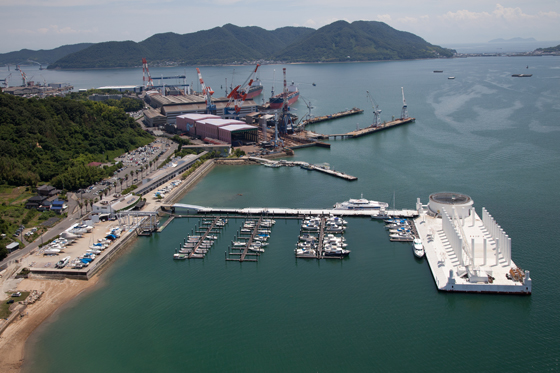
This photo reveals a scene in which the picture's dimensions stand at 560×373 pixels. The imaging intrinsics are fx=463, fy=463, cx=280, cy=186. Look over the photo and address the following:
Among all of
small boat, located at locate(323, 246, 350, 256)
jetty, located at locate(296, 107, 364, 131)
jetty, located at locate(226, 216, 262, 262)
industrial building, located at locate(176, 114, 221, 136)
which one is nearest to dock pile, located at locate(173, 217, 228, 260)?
jetty, located at locate(226, 216, 262, 262)

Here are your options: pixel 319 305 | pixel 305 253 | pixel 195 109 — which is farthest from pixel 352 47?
pixel 319 305

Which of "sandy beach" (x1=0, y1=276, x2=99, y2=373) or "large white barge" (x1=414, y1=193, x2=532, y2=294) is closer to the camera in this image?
"sandy beach" (x1=0, y1=276, x2=99, y2=373)

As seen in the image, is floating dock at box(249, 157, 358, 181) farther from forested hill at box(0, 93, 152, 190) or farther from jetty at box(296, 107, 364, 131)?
forested hill at box(0, 93, 152, 190)

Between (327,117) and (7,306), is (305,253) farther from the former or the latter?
(327,117)

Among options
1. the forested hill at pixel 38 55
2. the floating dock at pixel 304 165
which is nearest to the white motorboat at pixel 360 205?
the floating dock at pixel 304 165

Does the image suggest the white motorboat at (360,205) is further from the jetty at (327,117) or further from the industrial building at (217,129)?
the jetty at (327,117)

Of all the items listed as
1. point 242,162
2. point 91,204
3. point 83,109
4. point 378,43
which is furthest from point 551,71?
point 91,204

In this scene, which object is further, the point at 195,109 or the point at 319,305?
the point at 195,109
